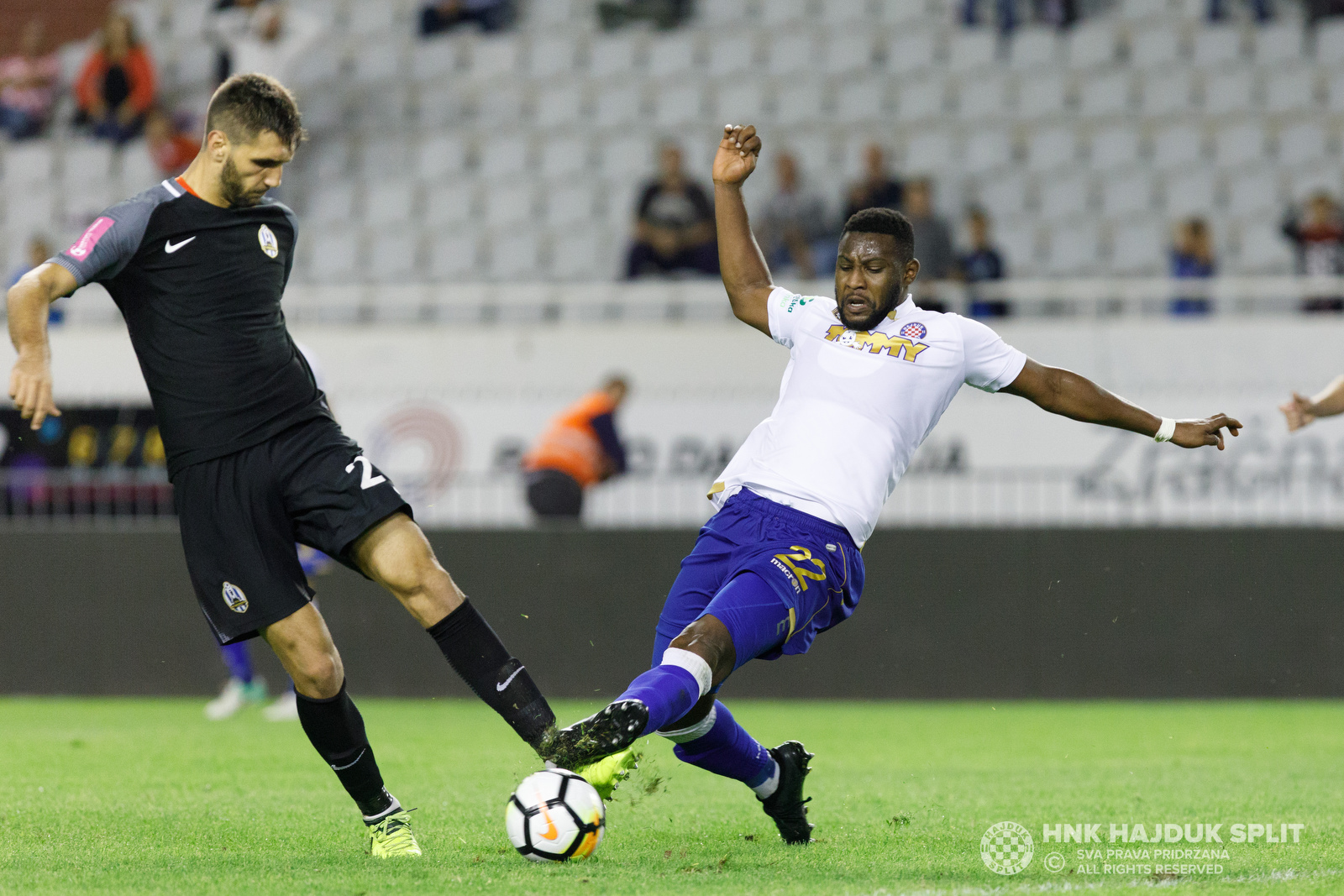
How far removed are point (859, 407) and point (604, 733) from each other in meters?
1.44

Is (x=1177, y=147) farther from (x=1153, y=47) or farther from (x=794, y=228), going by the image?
(x=794, y=228)

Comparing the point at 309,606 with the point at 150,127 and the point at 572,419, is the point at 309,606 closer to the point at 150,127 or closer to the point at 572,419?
the point at 572,419

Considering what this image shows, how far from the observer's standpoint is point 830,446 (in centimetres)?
503

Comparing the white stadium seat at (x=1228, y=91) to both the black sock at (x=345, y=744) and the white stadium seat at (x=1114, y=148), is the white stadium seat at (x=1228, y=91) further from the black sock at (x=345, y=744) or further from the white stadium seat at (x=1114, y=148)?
the black sock at (x=345, y=744)

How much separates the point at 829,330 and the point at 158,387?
6.89ft

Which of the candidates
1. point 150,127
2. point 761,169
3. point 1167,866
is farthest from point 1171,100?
point 1167,866

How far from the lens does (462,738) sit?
8930mm

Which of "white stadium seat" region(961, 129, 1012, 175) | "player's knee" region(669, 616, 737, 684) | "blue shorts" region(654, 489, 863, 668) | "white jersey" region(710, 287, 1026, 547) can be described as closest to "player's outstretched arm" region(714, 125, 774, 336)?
"white jersey" region(710, 287, 1026, 547)

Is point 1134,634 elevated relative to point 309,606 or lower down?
lower down

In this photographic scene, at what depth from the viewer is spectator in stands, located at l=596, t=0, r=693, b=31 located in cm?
1588

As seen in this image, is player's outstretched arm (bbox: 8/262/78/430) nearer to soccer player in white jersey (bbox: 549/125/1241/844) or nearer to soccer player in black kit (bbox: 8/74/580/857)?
soccer player in black kit (bbox: 8/74/580/857)

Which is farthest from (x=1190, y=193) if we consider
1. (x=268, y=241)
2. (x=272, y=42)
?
(x=268, y=241)

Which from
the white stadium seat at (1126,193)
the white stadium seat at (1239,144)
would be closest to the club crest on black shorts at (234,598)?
the white stadium seat at (1126,193)

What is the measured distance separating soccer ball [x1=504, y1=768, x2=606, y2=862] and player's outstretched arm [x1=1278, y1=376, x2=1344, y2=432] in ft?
10.4
